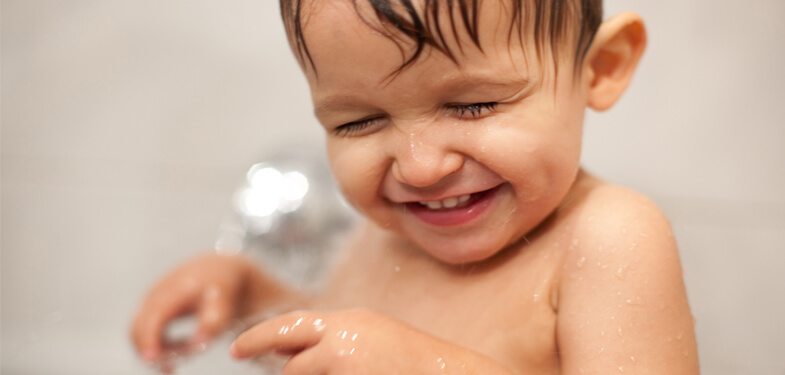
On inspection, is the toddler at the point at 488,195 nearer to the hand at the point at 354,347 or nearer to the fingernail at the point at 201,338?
the hand at the point at 354,347

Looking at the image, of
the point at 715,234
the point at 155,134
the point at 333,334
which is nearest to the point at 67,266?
the point at 155,134

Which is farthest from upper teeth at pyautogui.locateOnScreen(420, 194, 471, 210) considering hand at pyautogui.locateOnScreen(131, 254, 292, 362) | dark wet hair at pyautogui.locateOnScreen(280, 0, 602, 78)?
hand at pyautogui.locateOnScreen(131, 254, 292, 362)

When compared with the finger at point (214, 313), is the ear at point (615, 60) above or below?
above

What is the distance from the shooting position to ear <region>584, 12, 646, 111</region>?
510 mm

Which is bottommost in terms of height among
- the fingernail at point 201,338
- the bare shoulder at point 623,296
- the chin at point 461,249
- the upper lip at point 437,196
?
the bare shoulder at point 623,296

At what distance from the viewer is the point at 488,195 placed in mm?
480

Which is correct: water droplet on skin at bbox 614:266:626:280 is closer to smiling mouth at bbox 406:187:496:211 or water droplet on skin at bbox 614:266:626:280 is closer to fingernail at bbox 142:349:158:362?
smiling mouth at bbox 406:187:496:211

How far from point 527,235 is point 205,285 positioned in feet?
1.19

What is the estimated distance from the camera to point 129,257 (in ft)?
3.46

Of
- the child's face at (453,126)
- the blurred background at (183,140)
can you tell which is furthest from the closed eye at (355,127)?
the blurred background at (183,140)

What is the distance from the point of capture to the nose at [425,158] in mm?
441

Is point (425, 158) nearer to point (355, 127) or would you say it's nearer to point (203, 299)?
point (355, 127)

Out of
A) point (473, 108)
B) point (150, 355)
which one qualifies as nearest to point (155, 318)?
point (150, 355)

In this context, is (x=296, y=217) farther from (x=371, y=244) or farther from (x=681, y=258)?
(x=681, y=258)
